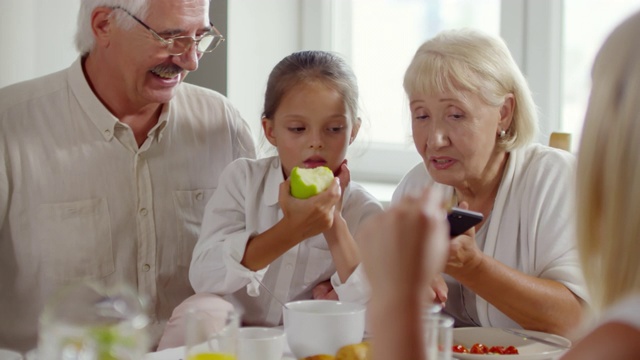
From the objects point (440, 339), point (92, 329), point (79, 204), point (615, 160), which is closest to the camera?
point (615, 160)

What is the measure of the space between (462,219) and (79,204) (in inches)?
40.1

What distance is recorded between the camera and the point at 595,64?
3.30ft

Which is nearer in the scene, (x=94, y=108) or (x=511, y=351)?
(x=511, y=351)

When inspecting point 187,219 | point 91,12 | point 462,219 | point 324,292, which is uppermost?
point 91,12

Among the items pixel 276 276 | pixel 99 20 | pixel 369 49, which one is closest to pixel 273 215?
pixel 276 276

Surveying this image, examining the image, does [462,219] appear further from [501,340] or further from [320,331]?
[320,331]

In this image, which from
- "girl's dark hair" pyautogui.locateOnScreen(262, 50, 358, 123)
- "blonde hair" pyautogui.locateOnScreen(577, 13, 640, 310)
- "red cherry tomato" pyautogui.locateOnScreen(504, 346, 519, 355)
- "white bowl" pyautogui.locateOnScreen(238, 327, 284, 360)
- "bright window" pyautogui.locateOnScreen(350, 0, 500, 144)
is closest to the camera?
"blonde hair" pyautogui.locateOnScreen(577, 13, 640, 310)

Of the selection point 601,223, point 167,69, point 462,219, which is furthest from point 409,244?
point 167,69

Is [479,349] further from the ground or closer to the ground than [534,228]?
closer to the ground

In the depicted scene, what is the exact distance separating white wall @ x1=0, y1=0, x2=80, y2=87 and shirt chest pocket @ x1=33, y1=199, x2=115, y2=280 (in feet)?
2.41

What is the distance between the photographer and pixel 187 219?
2266 mm

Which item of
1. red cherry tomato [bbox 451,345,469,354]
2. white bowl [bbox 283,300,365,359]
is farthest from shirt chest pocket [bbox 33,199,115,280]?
red cherry tomato [bbox 451,345,469,354]

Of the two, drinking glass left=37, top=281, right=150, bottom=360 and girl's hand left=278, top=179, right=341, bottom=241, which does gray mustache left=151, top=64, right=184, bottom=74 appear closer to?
girl's hand left=278, top=179, right=341, bottom=241

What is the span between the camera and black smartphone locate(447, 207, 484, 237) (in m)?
1.58
